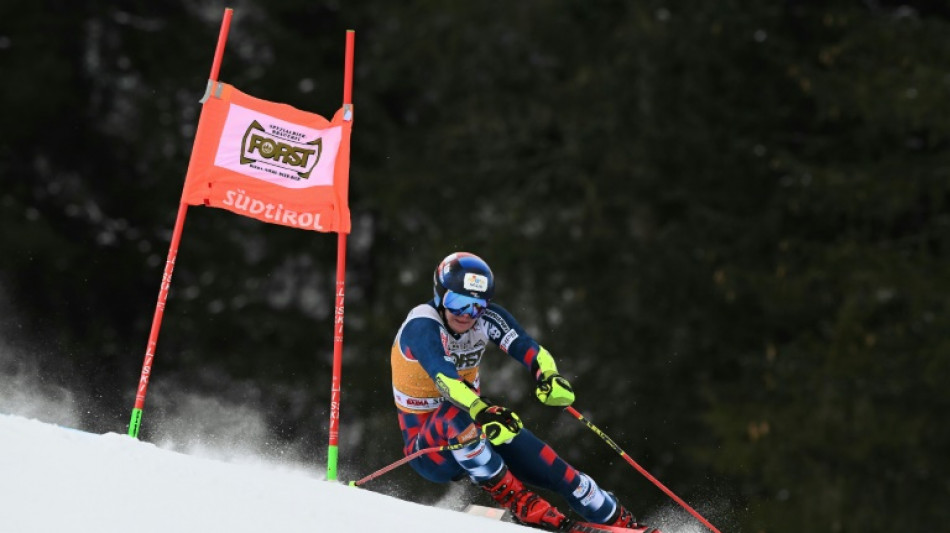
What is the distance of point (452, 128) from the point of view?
694 inches

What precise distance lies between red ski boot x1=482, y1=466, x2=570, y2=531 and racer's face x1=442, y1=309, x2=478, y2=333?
0.69 metres

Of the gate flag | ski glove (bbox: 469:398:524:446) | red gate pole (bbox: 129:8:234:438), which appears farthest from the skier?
red gate pole (bbox: 129:8:234:438)

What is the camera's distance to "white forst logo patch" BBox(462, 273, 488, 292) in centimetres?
700

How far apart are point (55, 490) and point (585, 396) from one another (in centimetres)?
1152

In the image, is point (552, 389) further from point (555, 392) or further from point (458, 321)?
point (458, 321)

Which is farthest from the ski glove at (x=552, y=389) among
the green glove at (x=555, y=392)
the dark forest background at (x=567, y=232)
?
the dark forest background at (x=567, y=232)

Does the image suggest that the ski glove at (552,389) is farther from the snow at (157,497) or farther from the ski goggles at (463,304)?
the snow at (157,497)

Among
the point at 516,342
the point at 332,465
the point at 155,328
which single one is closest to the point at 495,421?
the point at 516,342

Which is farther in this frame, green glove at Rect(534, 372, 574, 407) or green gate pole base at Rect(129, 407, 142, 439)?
green gate pole base at Rect(129, 407, 142, 439)

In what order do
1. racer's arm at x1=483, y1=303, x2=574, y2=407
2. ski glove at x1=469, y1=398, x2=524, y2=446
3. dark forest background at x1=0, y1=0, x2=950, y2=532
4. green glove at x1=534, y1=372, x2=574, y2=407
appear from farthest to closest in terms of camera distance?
dark forest background at x1=0, y1=0, x2=950, y2=532 < racer's arm at x1=483, y1=303, x2=574, y2=407 < green glove at x1=534, y1=372, x2=574, y2=407 < ski glove at x1=469, y1=398, x2=524, y2=446

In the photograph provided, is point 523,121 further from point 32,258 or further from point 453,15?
point 32,258

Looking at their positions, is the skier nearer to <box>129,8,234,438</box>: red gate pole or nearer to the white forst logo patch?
the white forst logo patch

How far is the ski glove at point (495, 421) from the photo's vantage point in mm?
6586

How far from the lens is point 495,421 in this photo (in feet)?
21.6
